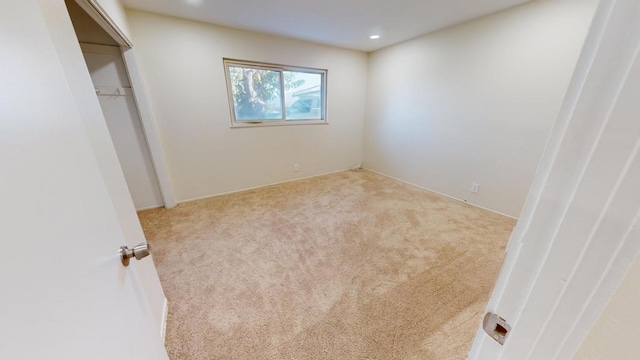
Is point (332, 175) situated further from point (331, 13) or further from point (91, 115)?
point (91, 115)

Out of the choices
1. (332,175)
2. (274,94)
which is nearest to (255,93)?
(274,94)

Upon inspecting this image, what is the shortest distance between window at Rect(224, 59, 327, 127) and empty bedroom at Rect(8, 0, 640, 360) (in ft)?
0.10

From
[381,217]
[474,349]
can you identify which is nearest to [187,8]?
[381,217]

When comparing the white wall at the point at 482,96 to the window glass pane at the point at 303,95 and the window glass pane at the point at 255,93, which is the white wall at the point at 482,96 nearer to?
the window glass pane at the point at 303,95

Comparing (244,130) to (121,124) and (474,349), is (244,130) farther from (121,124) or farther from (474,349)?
(474,349)

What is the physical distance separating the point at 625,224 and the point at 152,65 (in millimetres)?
3419

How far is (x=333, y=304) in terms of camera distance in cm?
145

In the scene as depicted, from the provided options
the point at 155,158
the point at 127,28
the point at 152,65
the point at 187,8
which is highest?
the point at 187,8

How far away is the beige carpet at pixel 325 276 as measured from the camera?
123 centimetres

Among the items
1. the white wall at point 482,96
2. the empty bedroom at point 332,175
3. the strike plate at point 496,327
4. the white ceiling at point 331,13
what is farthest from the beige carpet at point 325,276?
the white ceiling at point 331,13

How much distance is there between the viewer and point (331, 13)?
7.65 feet

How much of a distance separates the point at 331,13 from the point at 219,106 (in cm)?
178

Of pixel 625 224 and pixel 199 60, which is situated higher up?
pixel 199 60

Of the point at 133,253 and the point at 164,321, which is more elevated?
the point at 133,253
